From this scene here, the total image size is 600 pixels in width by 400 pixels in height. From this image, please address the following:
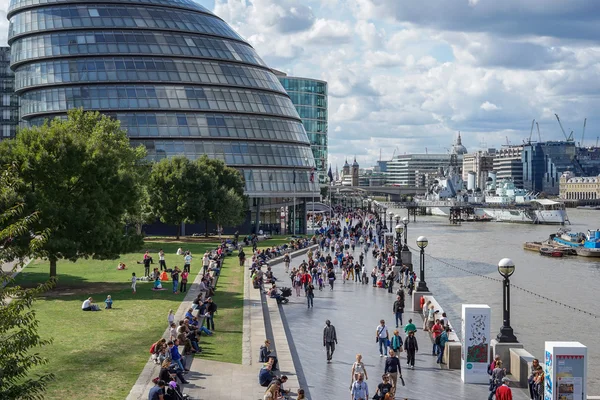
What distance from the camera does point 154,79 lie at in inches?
3568

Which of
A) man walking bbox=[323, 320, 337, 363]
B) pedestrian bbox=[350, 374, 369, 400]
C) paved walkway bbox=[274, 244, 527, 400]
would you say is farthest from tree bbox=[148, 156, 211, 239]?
pedestrian bbox=[350, 374, 369, 400]

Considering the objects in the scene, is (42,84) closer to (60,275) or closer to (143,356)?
(60,275)

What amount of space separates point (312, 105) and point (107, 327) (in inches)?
6450

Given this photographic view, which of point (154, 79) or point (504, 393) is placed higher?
point (154, 79)

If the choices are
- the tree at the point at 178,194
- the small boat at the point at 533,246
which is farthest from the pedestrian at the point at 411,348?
the small boat at the point at 533,246

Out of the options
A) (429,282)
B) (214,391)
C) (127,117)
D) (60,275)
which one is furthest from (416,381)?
(127,117)

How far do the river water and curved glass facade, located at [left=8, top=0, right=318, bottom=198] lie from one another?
2518 cm

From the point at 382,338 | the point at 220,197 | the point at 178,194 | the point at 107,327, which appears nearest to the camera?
the point at 382,338

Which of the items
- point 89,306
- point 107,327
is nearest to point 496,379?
point 107,327

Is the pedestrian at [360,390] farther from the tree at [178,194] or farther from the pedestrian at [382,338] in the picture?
the tree at [178,194]

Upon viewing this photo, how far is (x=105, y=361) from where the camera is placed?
24188mm

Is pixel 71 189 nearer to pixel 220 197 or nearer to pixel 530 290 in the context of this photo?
pixel 530 290

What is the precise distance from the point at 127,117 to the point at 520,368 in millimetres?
71736

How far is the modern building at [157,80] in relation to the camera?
90.1 metres
